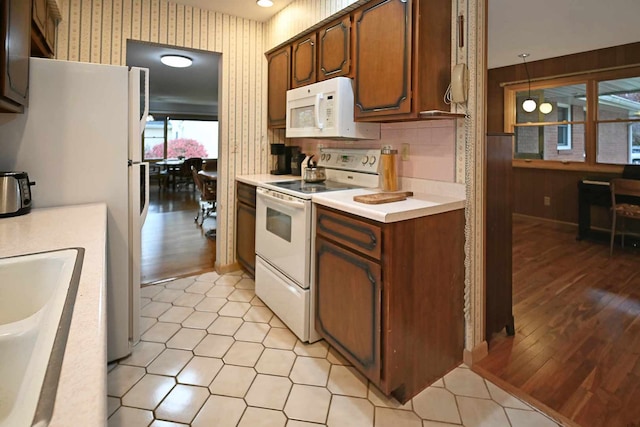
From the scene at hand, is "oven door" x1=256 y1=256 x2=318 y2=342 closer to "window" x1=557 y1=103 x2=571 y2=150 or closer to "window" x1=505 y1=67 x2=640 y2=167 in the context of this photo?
"window" x1=505 y1=67 x2=640 y2=167

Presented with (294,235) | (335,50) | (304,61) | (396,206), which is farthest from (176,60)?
(396,206)

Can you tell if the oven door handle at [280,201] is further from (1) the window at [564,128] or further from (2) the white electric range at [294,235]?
(1) the window at [564,128]

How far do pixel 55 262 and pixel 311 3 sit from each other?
2447 mm

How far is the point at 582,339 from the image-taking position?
7.28 feet

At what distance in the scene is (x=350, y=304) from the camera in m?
1.80

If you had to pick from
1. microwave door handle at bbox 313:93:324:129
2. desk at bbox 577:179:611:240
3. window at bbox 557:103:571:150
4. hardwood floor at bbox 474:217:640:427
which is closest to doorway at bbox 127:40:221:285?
microwave door handle at bbox 313:93:324:129

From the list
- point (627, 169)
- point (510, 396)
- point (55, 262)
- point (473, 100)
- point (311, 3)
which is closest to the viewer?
point (55, 262)

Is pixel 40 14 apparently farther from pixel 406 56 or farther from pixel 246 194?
pixel 406 56

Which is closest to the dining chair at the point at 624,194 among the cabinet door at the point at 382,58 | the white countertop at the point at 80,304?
the cabinet door at the point at 382,58

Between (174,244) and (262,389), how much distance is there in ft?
9.82

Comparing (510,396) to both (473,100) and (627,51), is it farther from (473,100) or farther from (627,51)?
(627,51)

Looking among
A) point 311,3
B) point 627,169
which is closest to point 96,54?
point 311,3

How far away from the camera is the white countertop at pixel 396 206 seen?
1575 millimetres

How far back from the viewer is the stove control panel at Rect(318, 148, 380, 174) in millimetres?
2483
